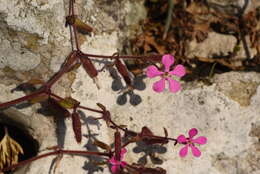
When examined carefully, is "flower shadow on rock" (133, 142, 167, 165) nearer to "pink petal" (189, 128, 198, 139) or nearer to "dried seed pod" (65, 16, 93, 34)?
"pink petal" (189, 128, 198, 139)

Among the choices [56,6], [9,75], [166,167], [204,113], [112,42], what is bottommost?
[166,167]

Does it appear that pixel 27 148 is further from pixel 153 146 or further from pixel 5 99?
pixel 153 146

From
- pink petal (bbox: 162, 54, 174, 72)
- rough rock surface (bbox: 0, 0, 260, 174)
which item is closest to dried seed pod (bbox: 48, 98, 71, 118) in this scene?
rough rock surface (bbox: 0, 0, 260, 174)

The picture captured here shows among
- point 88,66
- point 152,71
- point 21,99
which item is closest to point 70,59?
point 88,66

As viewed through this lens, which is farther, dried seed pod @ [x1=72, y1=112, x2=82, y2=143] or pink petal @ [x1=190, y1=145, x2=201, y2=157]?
pink petal @ [x1=190, y1=145, x2=201, y2=157]

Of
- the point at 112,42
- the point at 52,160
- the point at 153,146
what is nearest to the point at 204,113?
the point at 153,146
